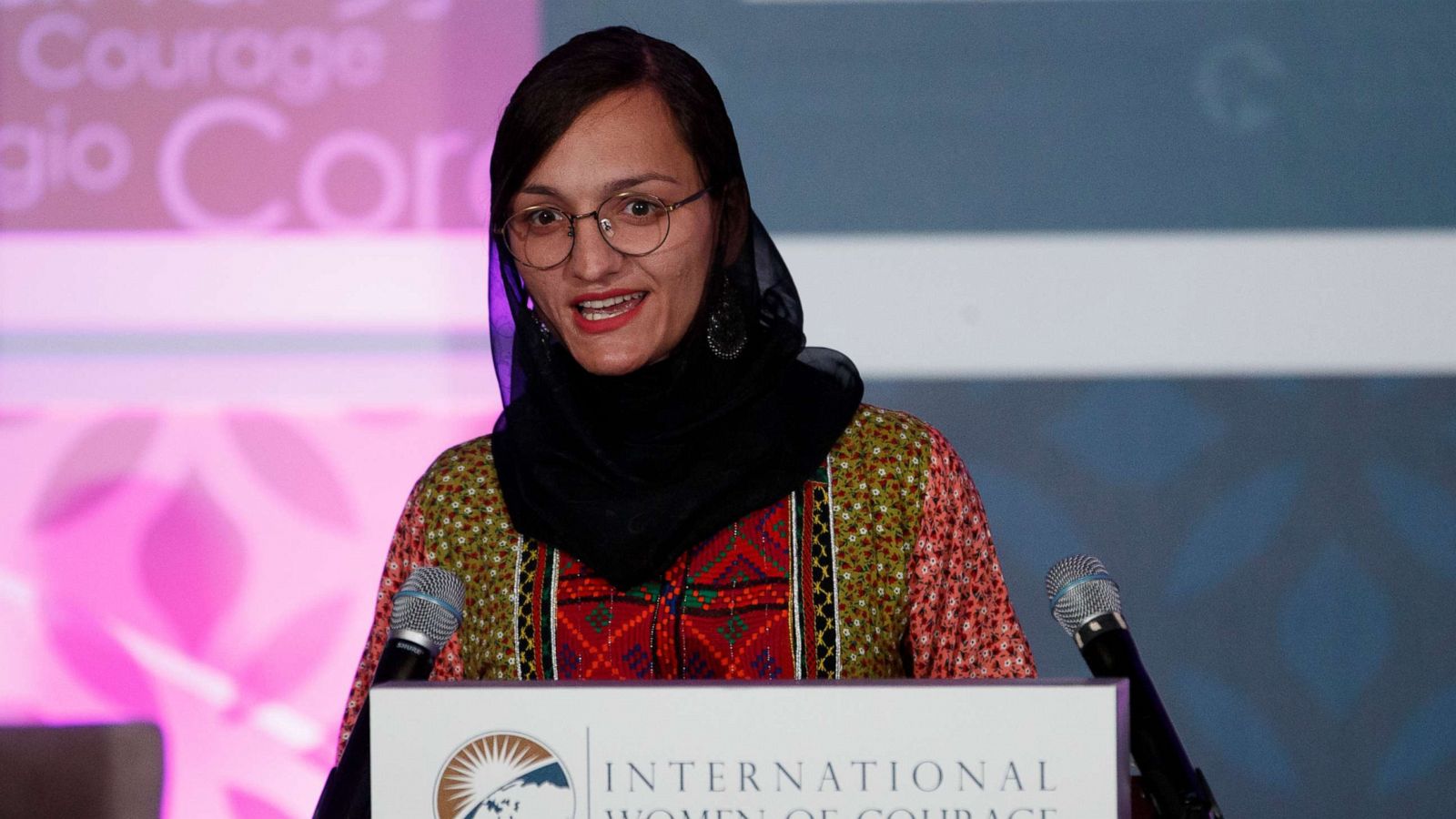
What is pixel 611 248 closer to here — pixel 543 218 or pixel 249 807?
pixel 543 218

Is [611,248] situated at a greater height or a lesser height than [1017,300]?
lesser

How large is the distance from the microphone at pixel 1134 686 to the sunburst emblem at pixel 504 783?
0.29 meters

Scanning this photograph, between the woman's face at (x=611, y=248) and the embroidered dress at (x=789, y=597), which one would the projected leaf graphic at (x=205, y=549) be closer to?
the embroidered dress at (x=789, y=597)

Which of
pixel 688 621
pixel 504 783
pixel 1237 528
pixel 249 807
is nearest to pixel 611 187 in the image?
pixel 688 621

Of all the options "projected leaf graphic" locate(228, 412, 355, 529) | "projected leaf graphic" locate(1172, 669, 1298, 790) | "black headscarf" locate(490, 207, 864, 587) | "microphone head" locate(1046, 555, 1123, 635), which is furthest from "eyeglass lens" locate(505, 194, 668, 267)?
"projected leaf graphic" locate(1172, 669, 1298, 790)

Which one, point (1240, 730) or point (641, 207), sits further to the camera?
point (1240, 730)

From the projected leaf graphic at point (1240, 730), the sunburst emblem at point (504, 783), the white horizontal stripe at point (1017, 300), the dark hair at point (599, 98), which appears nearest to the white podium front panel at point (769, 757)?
the sunburst emblem at point (504, 783)

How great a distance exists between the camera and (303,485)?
2.38 m

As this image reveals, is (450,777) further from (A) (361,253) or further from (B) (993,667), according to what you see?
(A) (361,253)

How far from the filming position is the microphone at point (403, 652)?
81 cm

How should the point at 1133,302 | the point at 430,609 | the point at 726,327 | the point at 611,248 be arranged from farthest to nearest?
the point at 1133,302 < the point at 726,327 < the point at 611,248 < the point at 430,609

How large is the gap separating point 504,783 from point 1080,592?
1.10 ft

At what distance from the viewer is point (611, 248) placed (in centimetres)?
131

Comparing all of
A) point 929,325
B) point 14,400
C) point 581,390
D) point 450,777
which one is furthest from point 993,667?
point 14,400
